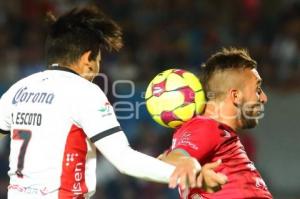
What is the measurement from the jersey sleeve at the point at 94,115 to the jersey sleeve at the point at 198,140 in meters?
0.41

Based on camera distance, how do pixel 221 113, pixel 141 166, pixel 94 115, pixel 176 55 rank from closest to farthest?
pixel 141 166, pixel 94 115, pixel 221 113, pixel 176 55

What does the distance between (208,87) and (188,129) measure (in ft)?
1.53

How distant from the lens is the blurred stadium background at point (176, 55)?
29.1ft

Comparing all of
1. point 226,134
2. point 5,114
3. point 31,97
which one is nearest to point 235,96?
point 226,134

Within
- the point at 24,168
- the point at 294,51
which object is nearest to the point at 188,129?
the point at 24,168

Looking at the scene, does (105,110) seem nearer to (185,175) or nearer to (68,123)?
(68,123)

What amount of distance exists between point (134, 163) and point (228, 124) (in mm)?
1014

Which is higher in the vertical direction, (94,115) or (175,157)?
(94,115)

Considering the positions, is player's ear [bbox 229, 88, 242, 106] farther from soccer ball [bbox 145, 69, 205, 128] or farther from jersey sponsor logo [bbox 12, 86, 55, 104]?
jersey sponsor logo [bbox 12, 86, 55, 104]

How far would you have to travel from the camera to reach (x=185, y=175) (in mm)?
3301

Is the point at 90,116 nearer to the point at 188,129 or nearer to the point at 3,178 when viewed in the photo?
the point at 188,129

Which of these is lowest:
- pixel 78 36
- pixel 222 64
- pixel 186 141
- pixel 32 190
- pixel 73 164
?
pixel 32 190

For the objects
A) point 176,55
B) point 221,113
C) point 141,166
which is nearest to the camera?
point 141,166

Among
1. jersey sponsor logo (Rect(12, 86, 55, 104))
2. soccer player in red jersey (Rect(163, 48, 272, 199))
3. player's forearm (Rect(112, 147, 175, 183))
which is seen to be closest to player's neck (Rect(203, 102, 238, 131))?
soccer player in red jersey (Rect(163, 48, 272, 199))
